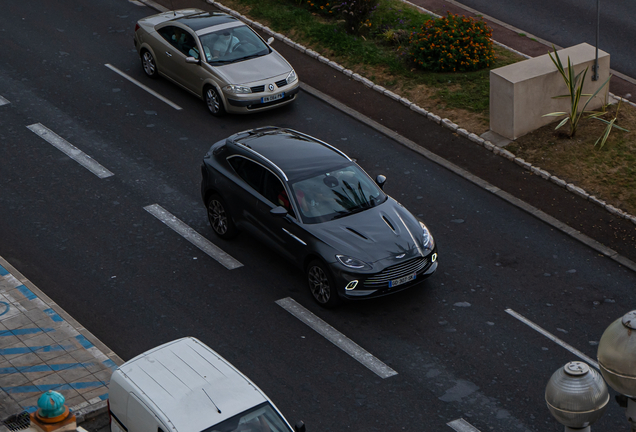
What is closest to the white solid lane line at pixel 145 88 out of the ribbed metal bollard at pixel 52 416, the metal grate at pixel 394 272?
the metal grate at pixel 394 272

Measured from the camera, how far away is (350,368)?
1113 cm

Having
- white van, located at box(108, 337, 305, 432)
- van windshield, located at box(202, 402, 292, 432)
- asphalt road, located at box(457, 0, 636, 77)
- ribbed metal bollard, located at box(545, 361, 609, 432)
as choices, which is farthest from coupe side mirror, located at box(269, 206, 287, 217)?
asphalt road, located at box(457, 0, 636, 77)

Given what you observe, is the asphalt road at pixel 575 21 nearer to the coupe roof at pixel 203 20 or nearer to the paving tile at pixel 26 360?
the coupe roof at pixel 203 20

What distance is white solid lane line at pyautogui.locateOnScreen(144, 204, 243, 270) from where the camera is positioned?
13.4 metres

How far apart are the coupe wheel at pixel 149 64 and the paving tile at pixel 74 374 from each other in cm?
977

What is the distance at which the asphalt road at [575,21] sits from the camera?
20.2 metres

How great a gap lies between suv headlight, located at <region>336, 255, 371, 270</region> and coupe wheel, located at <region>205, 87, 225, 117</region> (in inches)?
267

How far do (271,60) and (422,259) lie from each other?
7.68m

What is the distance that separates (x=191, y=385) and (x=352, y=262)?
3833mm

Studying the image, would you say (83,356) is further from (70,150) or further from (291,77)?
(291,77)

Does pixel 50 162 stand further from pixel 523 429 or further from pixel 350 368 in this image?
pixel 523 429

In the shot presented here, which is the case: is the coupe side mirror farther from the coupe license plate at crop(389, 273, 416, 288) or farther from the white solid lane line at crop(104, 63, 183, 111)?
the white solid lane line at crop(104, 63, 183, 111)

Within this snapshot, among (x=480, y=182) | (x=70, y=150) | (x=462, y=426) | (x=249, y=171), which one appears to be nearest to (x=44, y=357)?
(x=249, y=171)

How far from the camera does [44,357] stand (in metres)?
10.9
